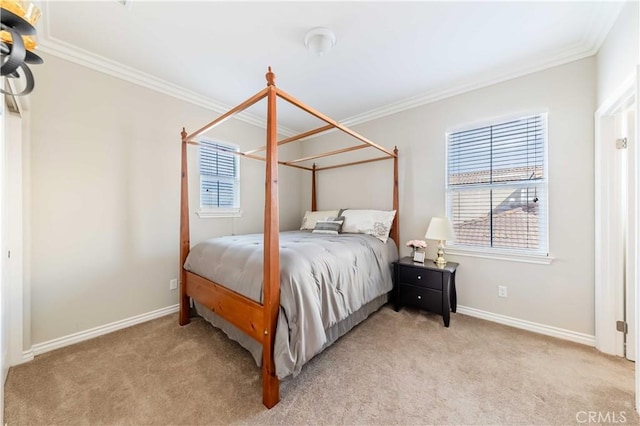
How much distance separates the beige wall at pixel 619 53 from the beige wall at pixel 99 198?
370cm

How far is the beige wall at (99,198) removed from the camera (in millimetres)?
2021

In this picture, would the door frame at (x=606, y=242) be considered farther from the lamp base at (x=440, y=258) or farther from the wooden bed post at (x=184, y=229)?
the wooden bed post at (x=184, y=229)

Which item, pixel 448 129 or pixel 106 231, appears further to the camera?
pixel 448 129

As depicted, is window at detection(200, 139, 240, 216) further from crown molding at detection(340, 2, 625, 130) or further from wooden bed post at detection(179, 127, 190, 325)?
crown molding at detection(340, 2, 625, 130)

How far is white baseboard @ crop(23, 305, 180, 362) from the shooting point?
6.41 ft

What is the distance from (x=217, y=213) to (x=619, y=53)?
3.83m

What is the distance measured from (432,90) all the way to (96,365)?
13.0ft

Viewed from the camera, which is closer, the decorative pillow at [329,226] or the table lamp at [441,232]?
the table lamp at [441,232]

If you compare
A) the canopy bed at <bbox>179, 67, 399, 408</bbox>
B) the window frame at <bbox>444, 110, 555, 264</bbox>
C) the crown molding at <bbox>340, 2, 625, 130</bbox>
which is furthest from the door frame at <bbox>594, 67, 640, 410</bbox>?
the canopy bed at <bbox>179, 67, 399, 408</bbox>

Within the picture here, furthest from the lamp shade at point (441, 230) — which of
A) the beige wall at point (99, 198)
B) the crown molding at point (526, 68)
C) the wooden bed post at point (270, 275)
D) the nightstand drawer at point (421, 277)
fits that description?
the beige wall at point (99, 198)

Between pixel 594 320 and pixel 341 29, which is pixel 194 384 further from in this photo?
pixel 594 320

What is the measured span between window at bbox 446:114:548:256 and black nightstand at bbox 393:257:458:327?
1.60ft

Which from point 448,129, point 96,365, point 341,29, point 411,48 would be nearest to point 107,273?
point 96,365

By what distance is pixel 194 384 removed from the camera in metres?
1.63
